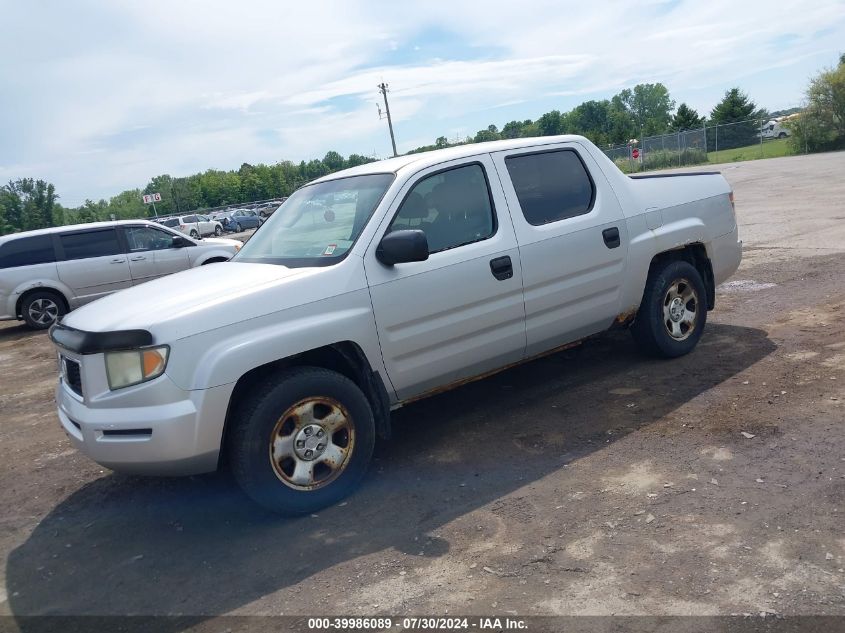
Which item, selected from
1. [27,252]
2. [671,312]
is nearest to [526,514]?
[671,312]

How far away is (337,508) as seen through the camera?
4227 mm

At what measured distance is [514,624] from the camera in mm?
3002

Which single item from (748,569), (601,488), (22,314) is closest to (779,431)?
(601,488)

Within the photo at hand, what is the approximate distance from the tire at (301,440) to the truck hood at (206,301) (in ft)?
1.37

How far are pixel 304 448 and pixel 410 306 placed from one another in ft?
3.47

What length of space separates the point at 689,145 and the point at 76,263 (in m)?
40.1

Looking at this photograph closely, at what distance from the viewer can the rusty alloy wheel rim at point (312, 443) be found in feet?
13.3

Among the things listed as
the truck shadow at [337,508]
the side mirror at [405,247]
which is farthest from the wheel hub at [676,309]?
the side mirror at [405,247]

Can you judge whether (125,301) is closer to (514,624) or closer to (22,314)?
(514,624)

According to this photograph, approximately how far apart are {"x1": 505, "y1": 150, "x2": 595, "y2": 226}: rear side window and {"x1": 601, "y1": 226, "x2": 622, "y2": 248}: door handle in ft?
0.72

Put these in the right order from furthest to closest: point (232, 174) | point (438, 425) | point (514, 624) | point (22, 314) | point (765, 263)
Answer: point (232, 174) < point (22, 314) < point (765, 263) < point (438, 425) < point (514, 624)

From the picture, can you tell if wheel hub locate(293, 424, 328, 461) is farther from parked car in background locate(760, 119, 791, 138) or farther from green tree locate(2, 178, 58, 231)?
green tree locate(2, 178, 58, 231)

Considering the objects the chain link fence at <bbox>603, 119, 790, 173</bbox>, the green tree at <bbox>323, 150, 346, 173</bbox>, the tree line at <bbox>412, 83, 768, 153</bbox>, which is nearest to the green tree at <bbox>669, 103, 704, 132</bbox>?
the tree line at <bbox>412, 83, 768, 153</bbox>

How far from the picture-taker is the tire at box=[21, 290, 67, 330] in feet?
41.8
